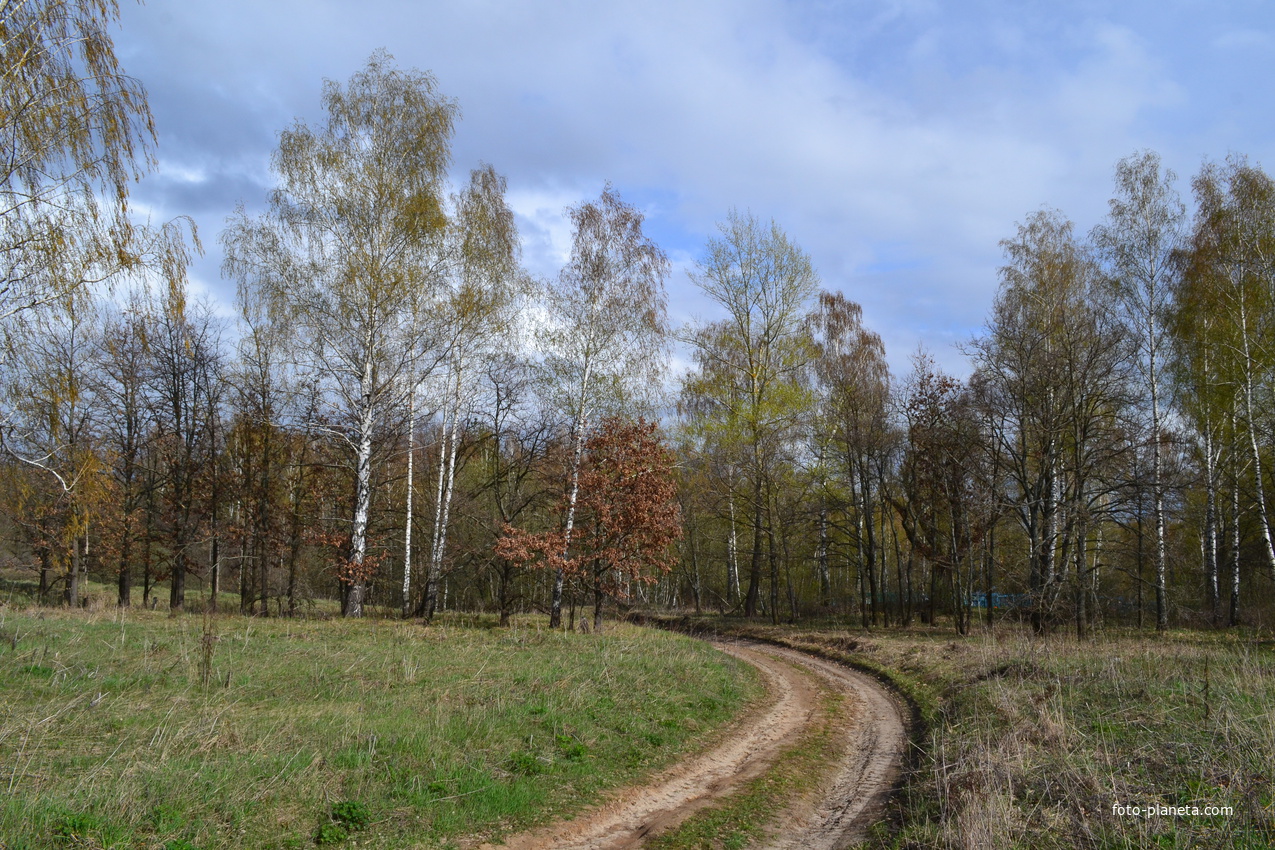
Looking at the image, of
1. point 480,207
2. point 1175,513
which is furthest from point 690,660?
point 1175,513

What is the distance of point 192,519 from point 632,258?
18551 millimetres

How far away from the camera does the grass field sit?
559 centimetres

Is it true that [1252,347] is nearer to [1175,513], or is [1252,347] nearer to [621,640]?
[1175,513]

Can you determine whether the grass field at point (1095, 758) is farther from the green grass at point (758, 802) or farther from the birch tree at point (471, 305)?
the birch tree at point (471, 305)

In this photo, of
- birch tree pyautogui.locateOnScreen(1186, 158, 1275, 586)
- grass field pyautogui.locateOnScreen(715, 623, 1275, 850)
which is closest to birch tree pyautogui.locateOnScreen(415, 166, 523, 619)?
grass field pyautogui.locateOnScreen(715, 623, 1275, 850)

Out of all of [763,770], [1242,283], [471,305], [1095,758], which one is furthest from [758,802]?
[1242,283]

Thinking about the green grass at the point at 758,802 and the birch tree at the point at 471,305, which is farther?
the birch tree at the point at 471,305

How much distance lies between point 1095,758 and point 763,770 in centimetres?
356

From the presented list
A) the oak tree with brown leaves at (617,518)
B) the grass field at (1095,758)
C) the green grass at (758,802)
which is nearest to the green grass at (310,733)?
the green grass at (758,802)

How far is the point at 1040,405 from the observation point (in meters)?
19.6

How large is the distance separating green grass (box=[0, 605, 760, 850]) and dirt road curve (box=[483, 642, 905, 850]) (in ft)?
1.17

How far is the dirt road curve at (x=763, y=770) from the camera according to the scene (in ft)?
21.4

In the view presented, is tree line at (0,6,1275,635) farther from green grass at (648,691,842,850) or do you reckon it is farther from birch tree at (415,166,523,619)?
green grass at (648,691,842,850)

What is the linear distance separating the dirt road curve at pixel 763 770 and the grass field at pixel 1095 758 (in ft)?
1.54
